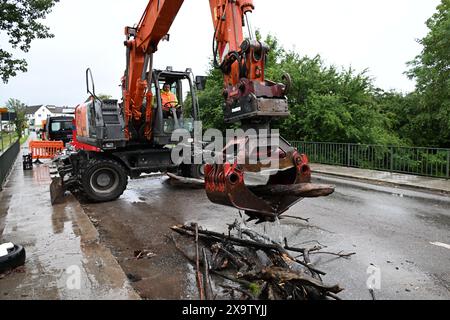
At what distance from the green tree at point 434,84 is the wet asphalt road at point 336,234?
1067cm

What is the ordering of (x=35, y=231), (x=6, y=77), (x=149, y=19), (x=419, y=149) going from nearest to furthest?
(x=35, y=231), (x=149, y=19), (x=419, y=149), (x=6, y=77)

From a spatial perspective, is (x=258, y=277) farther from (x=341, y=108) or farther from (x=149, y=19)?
(x=341, y=108)

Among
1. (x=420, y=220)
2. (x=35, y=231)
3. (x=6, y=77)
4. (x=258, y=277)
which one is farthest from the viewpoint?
(x=6, y=77)

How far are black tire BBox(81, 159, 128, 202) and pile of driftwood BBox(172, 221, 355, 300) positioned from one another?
3.75 meters

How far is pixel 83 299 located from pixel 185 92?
24.9 feet

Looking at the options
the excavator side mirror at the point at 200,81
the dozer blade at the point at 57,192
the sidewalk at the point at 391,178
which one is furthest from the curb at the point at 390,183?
the dozer blade at the point at 57,192

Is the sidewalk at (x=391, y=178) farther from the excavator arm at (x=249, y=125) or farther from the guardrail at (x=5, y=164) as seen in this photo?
the guardrail at (x=5, y=164)

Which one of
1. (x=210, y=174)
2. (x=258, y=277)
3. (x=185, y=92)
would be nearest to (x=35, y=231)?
(x=210, y=174)

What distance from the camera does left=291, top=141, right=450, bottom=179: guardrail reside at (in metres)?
12.4

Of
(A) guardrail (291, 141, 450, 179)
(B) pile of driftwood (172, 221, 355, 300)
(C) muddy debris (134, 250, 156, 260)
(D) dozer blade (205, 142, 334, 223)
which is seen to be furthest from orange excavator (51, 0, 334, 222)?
(A) guardrail (291, 141, 450, 179)

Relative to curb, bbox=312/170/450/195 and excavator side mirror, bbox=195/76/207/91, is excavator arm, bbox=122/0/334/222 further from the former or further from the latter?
curb, bbox=312/170/450/195

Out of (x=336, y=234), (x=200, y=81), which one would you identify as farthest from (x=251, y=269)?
(x=200, y=81)
